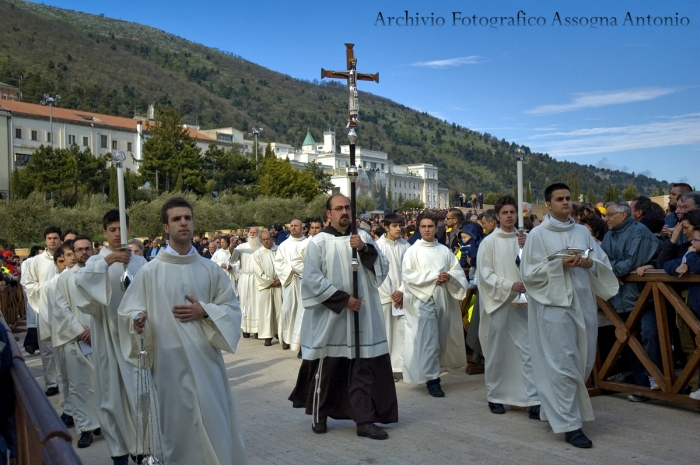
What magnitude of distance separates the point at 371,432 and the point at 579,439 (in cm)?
180

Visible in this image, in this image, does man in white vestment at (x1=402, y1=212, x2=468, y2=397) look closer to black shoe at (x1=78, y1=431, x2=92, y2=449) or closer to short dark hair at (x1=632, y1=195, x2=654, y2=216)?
short dark hair at (x1=632, y1=195, x2=654, y2=216)

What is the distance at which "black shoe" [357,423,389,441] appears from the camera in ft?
22.4

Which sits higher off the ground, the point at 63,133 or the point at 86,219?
the point at 63,133

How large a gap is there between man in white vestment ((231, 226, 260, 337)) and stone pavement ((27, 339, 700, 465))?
6.09 meters

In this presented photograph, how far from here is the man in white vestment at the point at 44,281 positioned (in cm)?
978

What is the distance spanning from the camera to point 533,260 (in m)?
6.91

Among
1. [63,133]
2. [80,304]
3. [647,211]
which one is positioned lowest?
[80,304]

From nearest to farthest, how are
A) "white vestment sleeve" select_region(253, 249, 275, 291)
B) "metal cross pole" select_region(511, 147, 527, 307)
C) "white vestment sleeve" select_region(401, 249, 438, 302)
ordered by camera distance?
"metal cross pole" select_region(511, 147, 527, 307), "white vestment sleeve" select_region(401, 249, 438, 302), "white vestment sleeve" select_region(253, 249, 275, 291)

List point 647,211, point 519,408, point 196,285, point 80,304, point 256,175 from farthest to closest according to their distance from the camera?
point 256,175, point 647,211, point 519,408, point 80,304, point 196,285

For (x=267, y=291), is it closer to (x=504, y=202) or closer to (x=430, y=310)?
(x=430, y=310)

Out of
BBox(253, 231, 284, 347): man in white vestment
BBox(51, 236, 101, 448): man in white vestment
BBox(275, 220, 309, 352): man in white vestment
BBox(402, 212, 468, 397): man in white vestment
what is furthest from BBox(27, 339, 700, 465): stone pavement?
BBox(253, 231, 284, 347): man in white vestment

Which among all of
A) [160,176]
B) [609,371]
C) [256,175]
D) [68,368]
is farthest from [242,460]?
[256,175]

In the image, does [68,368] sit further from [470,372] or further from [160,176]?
[160,176]

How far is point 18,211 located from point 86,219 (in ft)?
18.9
